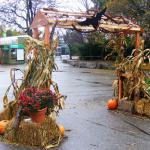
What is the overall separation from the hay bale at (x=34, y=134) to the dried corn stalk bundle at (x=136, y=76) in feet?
11.2

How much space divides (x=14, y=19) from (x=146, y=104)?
3464cm

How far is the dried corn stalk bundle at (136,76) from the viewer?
10570 mm

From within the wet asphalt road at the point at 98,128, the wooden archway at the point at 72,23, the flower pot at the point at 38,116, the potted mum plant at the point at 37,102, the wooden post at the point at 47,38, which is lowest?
the wet asphalt road at the point at 98,128

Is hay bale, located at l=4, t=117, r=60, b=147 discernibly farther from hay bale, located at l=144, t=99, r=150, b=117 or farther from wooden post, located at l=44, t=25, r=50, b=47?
hay bale, located at l=144, t=99, r=150, b=117

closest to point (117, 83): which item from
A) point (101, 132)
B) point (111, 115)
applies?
point (111, 115)

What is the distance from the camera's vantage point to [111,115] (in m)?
10.6

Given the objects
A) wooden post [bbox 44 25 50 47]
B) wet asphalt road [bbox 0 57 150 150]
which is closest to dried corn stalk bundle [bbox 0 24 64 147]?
wooden post [bbox 44 25 50 47]

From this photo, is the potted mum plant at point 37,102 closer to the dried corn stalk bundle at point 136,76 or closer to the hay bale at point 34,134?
the hay bale at point 34,134

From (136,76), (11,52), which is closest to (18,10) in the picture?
(11,52)

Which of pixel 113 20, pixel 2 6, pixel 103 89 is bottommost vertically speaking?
pixel 103 89

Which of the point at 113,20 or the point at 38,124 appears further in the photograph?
the point at 113,20

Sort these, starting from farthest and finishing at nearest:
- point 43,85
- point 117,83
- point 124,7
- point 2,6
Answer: point 2,6, point 124,7, point 117,83, point 43,85

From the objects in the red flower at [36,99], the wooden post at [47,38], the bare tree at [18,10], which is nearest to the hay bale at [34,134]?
the red flower at [36,99]

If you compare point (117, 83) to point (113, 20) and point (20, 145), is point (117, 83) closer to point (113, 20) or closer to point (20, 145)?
point (113, 20)
